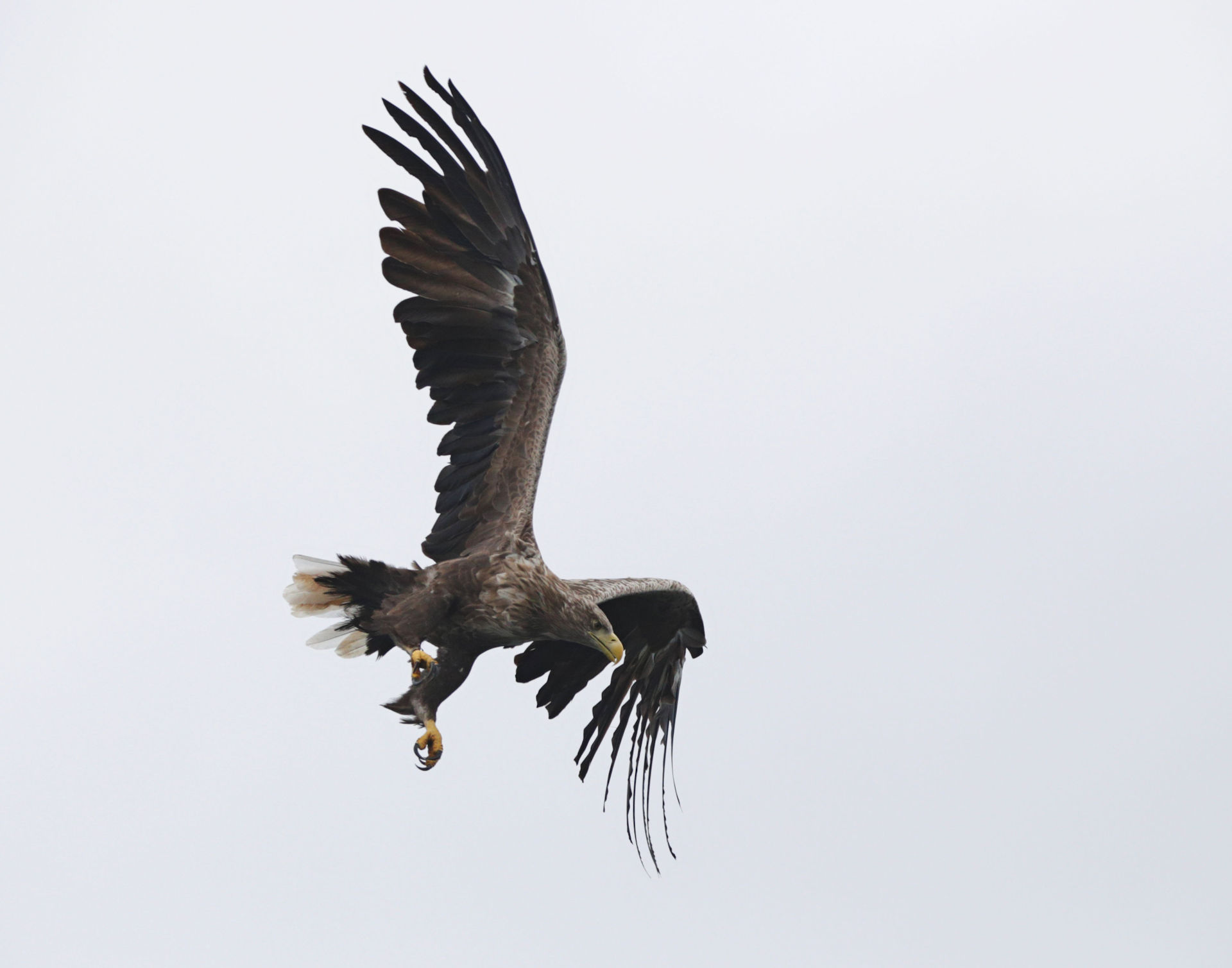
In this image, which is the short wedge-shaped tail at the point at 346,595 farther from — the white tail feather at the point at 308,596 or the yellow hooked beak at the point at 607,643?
the yellow hooked beak at the point at 607,643

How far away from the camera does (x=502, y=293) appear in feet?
33.5

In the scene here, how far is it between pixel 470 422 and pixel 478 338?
1.61 ft

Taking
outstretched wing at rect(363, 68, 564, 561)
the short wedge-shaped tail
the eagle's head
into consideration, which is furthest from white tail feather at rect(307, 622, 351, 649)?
the eagle's head

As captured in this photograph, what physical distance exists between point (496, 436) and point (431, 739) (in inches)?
71.5

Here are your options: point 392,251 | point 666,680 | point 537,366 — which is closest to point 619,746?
point 666,680

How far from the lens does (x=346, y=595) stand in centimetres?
1010

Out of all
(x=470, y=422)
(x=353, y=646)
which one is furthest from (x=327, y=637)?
(x=470, y=422)

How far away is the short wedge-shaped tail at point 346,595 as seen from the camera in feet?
32.4

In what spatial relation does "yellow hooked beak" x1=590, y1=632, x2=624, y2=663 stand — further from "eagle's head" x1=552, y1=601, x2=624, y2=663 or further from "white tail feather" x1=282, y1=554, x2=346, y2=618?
"white tail feather" x1=282, y1=554, x2=346, y2=618

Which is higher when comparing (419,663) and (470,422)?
(470,422)

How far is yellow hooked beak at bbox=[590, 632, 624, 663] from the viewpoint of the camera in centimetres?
1002

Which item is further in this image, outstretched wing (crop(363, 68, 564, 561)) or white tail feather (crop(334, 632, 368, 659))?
white tail feather (crop(334, 632, 368, 659))

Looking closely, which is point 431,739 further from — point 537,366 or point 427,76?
point 427,76

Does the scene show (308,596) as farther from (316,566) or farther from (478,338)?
(478,338)
